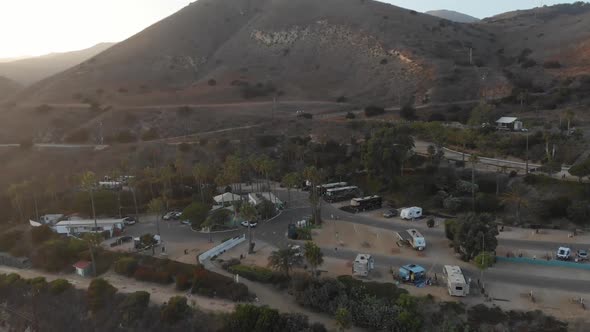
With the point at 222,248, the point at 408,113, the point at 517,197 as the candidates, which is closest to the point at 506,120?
the point at 408,113

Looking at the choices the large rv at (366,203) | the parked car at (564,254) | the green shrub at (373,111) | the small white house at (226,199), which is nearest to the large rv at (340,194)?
the large rv at (366,203)

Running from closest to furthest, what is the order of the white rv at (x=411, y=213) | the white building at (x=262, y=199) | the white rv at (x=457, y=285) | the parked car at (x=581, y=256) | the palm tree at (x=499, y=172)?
the white rv at (x=457, y=285) < the parked car at (x=581, y=256) < the white rv at (x=411, y=213) < the palm tree at (x=499, y=172) < the white building at (x=262, y=199)

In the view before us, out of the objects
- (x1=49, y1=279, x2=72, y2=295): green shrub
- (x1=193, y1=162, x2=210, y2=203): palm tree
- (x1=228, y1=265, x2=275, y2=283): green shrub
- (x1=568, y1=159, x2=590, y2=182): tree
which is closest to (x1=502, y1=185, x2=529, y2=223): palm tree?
(x1=568, y1=159, x2=590, y2=182): tree

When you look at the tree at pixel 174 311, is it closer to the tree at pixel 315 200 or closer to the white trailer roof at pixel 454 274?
the tree at pixel 315 200

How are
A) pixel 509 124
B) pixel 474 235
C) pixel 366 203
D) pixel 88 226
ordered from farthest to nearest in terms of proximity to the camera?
pixel 509 124 < pixel 366 203 < pixel 88 226 < pixel 474 235

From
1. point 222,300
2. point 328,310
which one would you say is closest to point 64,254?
point 222,300

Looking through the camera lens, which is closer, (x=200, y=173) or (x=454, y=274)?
(x=454, y=274)

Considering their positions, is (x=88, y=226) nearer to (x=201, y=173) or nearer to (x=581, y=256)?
(x=201, y=173)

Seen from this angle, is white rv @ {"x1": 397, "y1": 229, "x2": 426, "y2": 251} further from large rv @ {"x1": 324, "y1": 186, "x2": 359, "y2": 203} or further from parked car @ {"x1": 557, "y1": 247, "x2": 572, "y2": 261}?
large rv @ {"x1": 324, "y1": 186, "x2": 359, "y2": 203}
